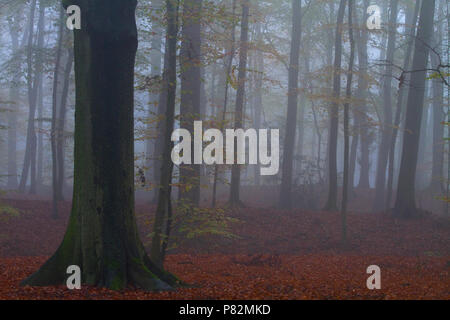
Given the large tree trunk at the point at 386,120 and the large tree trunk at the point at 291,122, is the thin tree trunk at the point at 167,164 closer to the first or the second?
the large tree trunk at the point at 291,122

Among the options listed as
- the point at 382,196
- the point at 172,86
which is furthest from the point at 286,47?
the point at 172,86

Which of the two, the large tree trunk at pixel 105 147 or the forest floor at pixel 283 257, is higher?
the large tree trunk at pixel 105 147

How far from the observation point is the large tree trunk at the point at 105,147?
21.4ft

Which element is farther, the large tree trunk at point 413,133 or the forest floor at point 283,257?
the large tree trunk at point 413,133

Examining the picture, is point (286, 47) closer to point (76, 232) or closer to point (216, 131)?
point (216, 131)

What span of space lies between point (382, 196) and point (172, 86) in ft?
57.9

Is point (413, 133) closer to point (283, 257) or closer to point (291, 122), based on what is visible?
point (291, 122)

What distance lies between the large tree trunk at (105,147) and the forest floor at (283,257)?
0.42 m

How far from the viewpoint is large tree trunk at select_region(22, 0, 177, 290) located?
653 cm

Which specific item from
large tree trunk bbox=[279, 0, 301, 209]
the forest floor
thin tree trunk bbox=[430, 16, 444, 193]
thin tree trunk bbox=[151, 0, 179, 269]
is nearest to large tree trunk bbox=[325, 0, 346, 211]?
the forest floor

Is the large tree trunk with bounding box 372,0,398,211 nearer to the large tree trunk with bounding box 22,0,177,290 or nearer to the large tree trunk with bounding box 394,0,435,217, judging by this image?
the large tree trunk with bounding box 394,0,435,217

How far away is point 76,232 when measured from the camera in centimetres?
689

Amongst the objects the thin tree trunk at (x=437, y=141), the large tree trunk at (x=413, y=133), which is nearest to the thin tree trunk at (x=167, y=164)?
the large tree trunk at (x=413, y=133)

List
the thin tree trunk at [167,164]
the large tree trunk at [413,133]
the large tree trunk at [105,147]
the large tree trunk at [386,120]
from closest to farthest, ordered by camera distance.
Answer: the large tree trunk at [105,147] → the thin tree trunk at [167,164] → the large tree trunk at [413,133] → the large tree trunk at [386,120]
